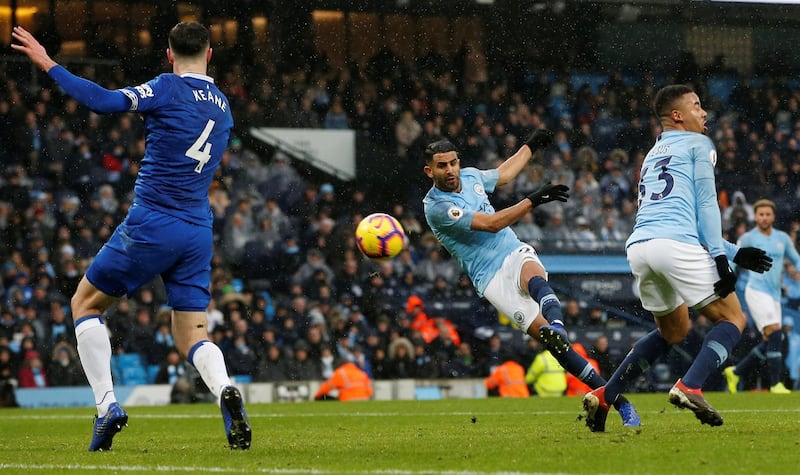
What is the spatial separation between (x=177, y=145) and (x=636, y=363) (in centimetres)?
297

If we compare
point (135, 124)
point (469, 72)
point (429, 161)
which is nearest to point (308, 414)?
point (429, 161)

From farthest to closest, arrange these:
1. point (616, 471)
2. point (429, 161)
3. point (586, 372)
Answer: point (429, 161)
point (586, 372)
point (616, 471)

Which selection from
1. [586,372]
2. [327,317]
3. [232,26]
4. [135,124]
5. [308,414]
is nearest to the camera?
[586,372]

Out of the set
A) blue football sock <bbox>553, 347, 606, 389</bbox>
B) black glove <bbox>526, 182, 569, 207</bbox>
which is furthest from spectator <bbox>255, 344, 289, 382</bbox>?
black glove <bbox>526, 182, 569, 207</bbox>

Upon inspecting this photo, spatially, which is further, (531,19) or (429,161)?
(531,19)

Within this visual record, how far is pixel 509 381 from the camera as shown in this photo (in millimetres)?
17156

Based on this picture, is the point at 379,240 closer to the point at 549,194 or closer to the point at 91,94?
the point at 549,194

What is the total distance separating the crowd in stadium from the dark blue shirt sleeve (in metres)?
10.7

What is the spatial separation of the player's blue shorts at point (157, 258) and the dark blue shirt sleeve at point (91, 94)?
2.02 feet

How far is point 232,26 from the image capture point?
2302 centimetres

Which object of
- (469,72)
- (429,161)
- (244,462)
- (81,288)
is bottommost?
(244,462)

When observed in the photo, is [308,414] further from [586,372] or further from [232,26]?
[232,26]

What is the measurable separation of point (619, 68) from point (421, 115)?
190 inches

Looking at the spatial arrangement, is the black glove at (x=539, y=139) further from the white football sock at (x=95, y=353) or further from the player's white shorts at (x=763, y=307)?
the player's white shorts at (x=763, y=307)
